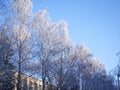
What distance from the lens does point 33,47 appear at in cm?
2720

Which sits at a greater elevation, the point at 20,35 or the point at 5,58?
the point at 20,35

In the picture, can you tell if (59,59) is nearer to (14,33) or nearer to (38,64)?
(38,64)

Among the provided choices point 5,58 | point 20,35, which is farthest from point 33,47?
point 5,58

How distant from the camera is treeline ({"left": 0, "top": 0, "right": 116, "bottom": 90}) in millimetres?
24616

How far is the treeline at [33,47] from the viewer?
24616 mm

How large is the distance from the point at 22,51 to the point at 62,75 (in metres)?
11.3

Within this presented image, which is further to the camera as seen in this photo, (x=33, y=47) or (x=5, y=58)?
(x=33, y=47)

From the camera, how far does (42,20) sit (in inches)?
1205

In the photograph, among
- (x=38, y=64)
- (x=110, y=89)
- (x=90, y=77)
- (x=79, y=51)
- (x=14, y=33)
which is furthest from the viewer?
(x=110, y=89)

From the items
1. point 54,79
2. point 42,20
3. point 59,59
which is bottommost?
point 54,79

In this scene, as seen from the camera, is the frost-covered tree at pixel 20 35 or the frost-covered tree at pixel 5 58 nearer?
the frost-covered tree at pixel 5 58

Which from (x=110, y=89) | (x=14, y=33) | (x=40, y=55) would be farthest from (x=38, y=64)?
(x=110, y=89)

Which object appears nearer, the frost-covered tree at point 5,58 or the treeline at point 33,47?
the frost-covered tree at point 5,58

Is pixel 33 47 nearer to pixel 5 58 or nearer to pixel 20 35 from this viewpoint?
pixel 20 35
